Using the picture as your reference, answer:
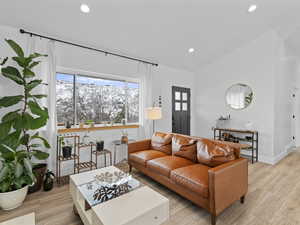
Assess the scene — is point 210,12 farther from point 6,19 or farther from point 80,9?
point 6,19

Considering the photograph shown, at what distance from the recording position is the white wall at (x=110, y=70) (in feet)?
8.34

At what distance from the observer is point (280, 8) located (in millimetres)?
2949

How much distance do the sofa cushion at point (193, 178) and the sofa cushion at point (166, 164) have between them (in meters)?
0.12

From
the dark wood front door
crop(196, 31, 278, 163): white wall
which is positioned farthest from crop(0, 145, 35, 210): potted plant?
crop(196, 31, 278, 163): white wall

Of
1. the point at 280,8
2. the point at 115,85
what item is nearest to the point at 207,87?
the point at 280,8

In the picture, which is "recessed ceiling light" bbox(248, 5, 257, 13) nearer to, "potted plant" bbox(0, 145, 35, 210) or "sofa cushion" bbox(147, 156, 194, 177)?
"sofa cushion" bbox(147, 156, 194, 177)

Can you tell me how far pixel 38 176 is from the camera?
239 centimetres

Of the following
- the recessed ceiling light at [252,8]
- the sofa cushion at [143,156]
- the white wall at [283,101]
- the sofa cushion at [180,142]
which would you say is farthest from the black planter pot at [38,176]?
the white wall at [283,101]

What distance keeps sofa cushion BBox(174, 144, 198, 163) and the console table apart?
1.83 m

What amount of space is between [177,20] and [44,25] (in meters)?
2.39

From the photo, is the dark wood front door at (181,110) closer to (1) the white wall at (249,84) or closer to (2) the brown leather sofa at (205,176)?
(1) the white wall at (249,84)

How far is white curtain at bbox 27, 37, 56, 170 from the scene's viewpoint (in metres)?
2.70

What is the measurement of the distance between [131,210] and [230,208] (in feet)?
4.82

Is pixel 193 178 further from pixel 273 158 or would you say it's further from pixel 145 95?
pixel 273 158
